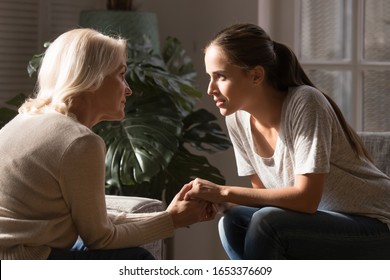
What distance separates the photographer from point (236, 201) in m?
2.30

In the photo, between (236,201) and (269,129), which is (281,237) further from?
(269,129)

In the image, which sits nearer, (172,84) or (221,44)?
(221,44)

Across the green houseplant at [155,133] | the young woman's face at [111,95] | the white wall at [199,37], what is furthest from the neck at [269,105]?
the white wall at [199,37]

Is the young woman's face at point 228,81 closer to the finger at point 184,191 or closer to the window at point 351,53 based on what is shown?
the finger at point 184,191

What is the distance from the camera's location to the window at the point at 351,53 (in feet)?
12.4

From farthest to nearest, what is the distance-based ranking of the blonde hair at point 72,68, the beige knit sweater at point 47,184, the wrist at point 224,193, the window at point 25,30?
the window at point 25,30 → the wrist at point 224,193 → the blonde hair at point 72,68 → the beige knit sweater at point 47,184

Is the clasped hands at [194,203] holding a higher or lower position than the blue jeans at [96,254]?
higher

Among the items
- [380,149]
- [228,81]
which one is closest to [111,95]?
[228,81]

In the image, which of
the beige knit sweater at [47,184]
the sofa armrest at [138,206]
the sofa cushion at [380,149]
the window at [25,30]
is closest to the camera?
the beige knit sweater at [47,184]

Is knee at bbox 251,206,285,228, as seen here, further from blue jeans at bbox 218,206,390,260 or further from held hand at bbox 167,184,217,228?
held hand at bbox 167,184,217,228

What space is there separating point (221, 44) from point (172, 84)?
3.39ft

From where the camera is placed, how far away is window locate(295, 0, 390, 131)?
12.4 ft
